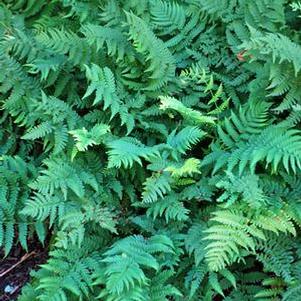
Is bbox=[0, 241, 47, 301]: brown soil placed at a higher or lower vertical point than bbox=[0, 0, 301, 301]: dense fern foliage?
lower

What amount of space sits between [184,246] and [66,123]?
149 cm

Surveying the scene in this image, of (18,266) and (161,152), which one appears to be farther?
(18,266)

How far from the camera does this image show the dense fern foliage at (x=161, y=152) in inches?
147

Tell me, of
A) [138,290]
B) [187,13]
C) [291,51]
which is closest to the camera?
[138,290]

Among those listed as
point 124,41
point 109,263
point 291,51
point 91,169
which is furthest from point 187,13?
point 109,263

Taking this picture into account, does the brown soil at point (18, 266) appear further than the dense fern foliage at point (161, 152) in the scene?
Yes

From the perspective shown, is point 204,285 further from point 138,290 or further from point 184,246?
point 138,290

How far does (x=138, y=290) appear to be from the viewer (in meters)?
3.57

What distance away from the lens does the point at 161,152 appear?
410cm

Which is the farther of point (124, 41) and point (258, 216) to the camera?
point (124, 41)

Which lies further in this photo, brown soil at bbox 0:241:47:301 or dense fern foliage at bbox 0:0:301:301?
brown soil at bbox 0:241:47:301

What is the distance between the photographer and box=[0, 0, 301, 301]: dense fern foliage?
373cm

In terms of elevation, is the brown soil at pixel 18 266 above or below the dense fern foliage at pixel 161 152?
below

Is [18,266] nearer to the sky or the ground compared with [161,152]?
nearer to the ground
